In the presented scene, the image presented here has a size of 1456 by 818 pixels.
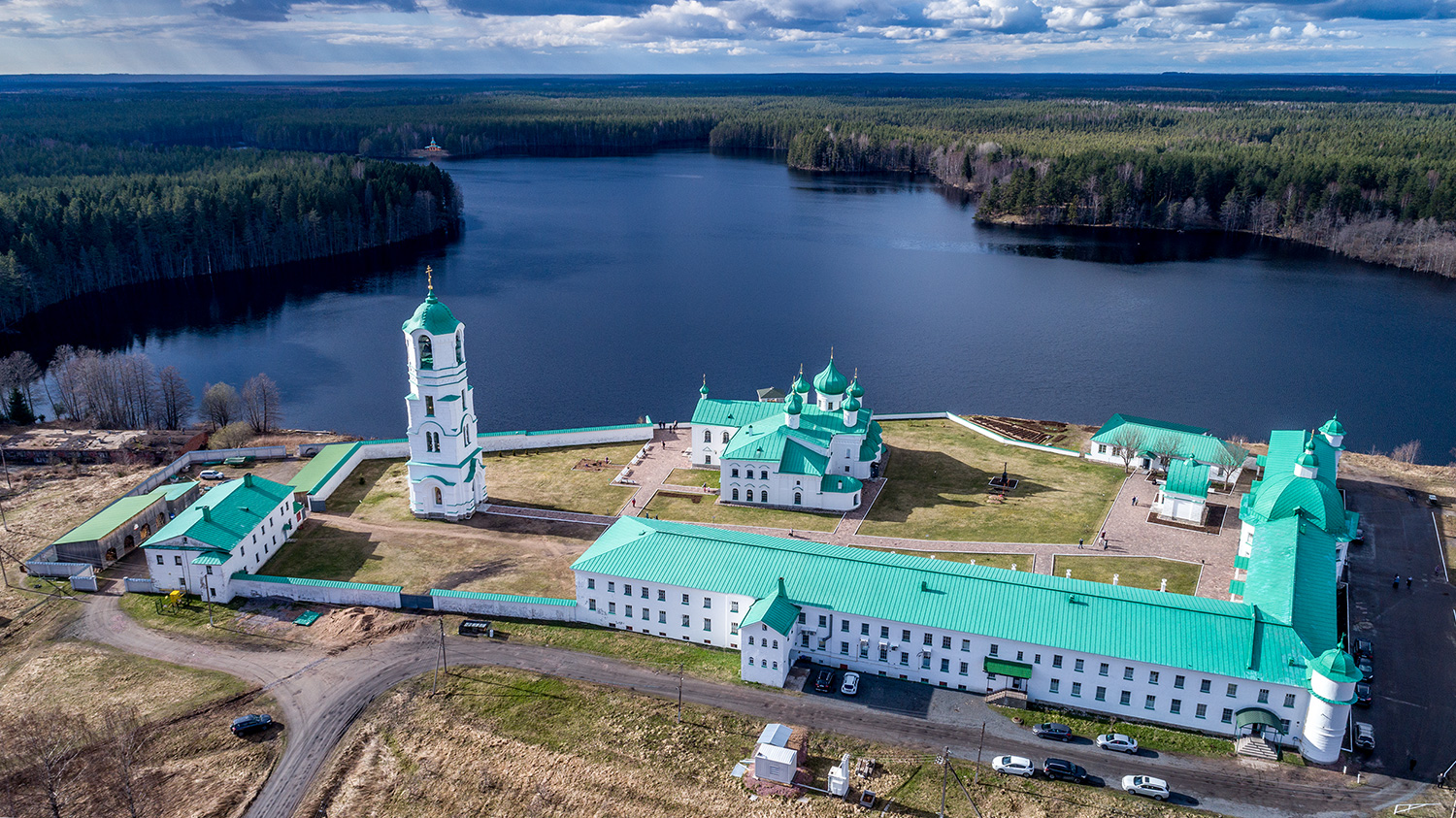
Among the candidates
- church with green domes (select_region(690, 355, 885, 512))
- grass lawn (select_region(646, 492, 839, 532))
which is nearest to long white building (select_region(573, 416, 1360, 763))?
grass lawn (select_region(646, 492, 839, 532))

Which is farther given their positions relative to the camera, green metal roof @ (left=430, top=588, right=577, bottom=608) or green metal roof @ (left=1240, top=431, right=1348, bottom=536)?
green metal roof @ (left=1240, top=431, right=1348, bottom=536)

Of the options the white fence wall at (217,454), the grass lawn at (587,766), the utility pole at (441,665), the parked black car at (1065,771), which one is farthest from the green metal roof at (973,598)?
the white fence wall at (217,454)

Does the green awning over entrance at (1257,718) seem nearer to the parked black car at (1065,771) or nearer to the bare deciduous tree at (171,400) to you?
the parked black car at (1065,771)

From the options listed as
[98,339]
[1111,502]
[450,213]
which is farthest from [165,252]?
[1111,502]

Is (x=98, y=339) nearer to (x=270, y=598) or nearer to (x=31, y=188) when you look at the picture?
(x=31, y=188)

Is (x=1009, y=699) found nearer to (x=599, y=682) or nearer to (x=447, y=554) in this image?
(x=599, y=682)

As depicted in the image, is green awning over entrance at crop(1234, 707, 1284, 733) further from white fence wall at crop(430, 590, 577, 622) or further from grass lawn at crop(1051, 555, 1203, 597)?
white fence wall at crop(430, 590, 577, 622)

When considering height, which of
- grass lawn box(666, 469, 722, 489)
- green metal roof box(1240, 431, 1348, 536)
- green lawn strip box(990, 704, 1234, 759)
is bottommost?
green lawn strip box(990, 704, 1234, 759)

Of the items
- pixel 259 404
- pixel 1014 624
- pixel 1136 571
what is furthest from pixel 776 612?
pixel 259 404
